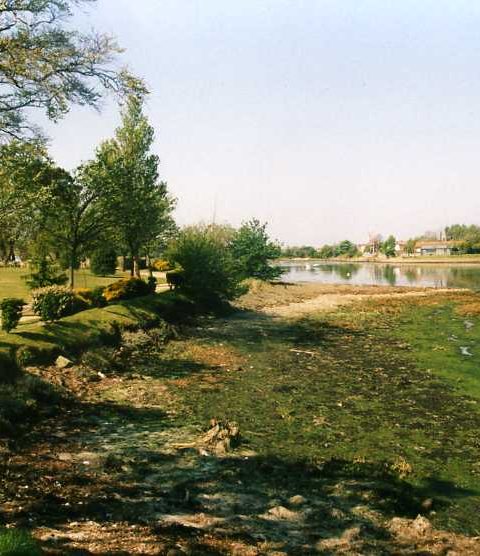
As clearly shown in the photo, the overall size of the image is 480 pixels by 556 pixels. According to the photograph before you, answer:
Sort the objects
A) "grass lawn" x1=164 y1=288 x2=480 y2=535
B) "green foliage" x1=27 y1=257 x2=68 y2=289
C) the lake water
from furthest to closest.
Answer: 1. the lake water
2. "green foliage" x1=27 y1=257 x2=68 y2=289
3. "grass lawn" x1=164 y1=288 x2=480 y2=535

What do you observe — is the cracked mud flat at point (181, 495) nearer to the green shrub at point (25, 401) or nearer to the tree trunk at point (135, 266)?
the green shrub at point (25, 401)

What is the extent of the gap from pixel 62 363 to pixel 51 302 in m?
4.79

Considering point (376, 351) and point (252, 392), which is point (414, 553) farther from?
point (376, 351)

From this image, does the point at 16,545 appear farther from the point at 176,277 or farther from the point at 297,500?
the point at 176,277

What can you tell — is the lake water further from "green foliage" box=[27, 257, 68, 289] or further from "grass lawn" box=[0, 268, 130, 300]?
"green foliage" box=[27, 257, 68, 289]

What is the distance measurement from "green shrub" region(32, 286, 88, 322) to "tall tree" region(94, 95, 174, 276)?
347 inches

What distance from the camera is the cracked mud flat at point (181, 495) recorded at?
6500 mm

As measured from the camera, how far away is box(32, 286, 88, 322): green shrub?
66.3 ft

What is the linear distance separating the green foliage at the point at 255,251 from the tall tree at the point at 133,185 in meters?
15.3

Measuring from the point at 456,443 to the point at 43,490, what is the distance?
8734 millimetres

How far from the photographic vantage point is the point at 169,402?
13.8 meters

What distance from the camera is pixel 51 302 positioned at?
2020 cm

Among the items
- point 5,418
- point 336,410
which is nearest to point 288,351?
point 336,410

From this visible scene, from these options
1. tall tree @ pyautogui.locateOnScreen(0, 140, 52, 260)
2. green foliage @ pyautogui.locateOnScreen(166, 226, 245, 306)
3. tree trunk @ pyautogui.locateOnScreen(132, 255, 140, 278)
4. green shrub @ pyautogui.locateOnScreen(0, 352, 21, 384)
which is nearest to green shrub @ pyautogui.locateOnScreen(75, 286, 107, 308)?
tall tree @ pyautogui.locateOnScreen(0, 140, 52, 260)
